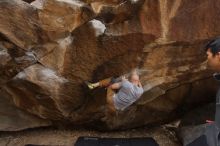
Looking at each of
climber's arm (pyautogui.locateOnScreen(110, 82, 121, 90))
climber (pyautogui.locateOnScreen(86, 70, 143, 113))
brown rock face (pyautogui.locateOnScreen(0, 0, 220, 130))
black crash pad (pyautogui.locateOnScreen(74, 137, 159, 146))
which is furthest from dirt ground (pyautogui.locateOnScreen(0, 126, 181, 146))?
climber's arm (pyautogui.locateOnScreen(110, 82, 121, 90))

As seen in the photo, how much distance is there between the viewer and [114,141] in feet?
19.9

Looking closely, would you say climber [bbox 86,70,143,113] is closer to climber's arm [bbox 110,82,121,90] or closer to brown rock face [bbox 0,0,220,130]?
climber's arm [bbox 110,82,121,90]

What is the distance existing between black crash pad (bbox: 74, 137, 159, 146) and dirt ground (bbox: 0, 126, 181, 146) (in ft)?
0.48

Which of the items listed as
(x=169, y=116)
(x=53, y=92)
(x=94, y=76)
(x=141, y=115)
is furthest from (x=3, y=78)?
(x=169, y=116)

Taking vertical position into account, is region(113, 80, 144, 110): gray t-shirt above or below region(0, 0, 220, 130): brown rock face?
below

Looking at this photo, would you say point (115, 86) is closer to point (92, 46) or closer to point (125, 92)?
point (125, 92)

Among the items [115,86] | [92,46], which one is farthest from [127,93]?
[92,46]

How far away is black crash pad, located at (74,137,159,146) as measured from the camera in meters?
5.96

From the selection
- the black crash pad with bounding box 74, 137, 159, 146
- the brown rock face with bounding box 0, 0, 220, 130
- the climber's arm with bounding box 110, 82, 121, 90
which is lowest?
the black crash pad with bounding box 74, 137, 159, 146

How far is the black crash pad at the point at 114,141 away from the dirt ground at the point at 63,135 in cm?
15

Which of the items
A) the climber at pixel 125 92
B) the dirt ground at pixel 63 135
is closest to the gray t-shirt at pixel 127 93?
the climber at pixel 125 92

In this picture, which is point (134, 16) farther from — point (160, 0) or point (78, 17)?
point (78, 17)

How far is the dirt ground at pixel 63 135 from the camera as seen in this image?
6.12m

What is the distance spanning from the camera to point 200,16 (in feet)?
16.3
